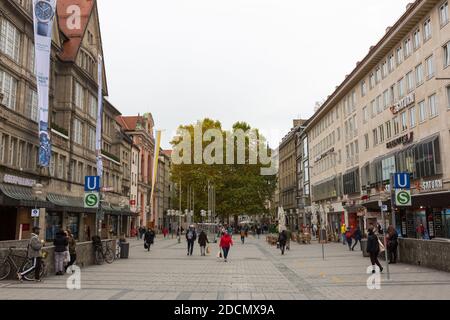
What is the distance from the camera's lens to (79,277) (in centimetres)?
1622

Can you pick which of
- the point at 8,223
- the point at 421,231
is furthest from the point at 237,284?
the point at 421,231

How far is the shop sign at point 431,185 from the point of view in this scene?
30094mm

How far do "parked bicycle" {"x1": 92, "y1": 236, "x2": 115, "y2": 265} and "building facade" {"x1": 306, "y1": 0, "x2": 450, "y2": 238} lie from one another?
13.6 metres

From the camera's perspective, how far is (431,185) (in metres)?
31.3

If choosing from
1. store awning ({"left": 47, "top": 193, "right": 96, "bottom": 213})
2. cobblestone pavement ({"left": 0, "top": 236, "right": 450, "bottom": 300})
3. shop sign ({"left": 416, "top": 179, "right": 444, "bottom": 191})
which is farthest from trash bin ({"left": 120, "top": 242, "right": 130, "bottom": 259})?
shop sign ({"left": 416, "top": 179, "right": 444, "bottom": 191})

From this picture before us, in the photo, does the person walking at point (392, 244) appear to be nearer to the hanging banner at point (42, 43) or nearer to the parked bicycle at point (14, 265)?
the parked bicycle at point (14, 265)

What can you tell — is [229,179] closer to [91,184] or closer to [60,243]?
[91,184]

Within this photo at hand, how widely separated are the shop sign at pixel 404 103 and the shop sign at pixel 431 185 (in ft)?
21.8

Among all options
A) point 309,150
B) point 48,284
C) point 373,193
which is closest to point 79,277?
point 48,284

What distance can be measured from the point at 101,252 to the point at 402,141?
25490 mm

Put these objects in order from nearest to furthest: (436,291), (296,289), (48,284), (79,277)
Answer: (436,291) → (296,289) → (48,284) → (79,277)

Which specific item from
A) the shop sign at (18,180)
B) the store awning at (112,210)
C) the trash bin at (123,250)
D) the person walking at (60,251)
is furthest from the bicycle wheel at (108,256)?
the store awning at (112,210)

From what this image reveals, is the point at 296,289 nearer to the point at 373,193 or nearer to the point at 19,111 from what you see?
the point at 19,111
